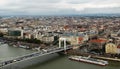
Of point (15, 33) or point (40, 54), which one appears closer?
point (40, 54)

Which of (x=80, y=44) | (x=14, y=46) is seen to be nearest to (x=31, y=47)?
(x=14, y=46)

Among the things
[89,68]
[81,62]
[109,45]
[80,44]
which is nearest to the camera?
[89,68]

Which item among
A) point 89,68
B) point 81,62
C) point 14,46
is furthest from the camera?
point 14,46

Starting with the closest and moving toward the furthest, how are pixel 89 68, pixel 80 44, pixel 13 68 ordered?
1. pixel 13 68
2. pixel 89 68
3. pixel 80 44

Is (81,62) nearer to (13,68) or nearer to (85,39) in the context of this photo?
(13,68)

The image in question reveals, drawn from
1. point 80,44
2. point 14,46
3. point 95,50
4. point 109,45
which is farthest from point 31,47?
point 109,45

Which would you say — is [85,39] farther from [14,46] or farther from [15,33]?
[15,33]

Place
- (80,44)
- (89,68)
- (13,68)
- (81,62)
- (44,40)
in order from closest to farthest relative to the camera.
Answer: (13,68), (89,68), (81,62), (80,44), (44,40)

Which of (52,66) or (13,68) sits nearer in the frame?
(13,68)
